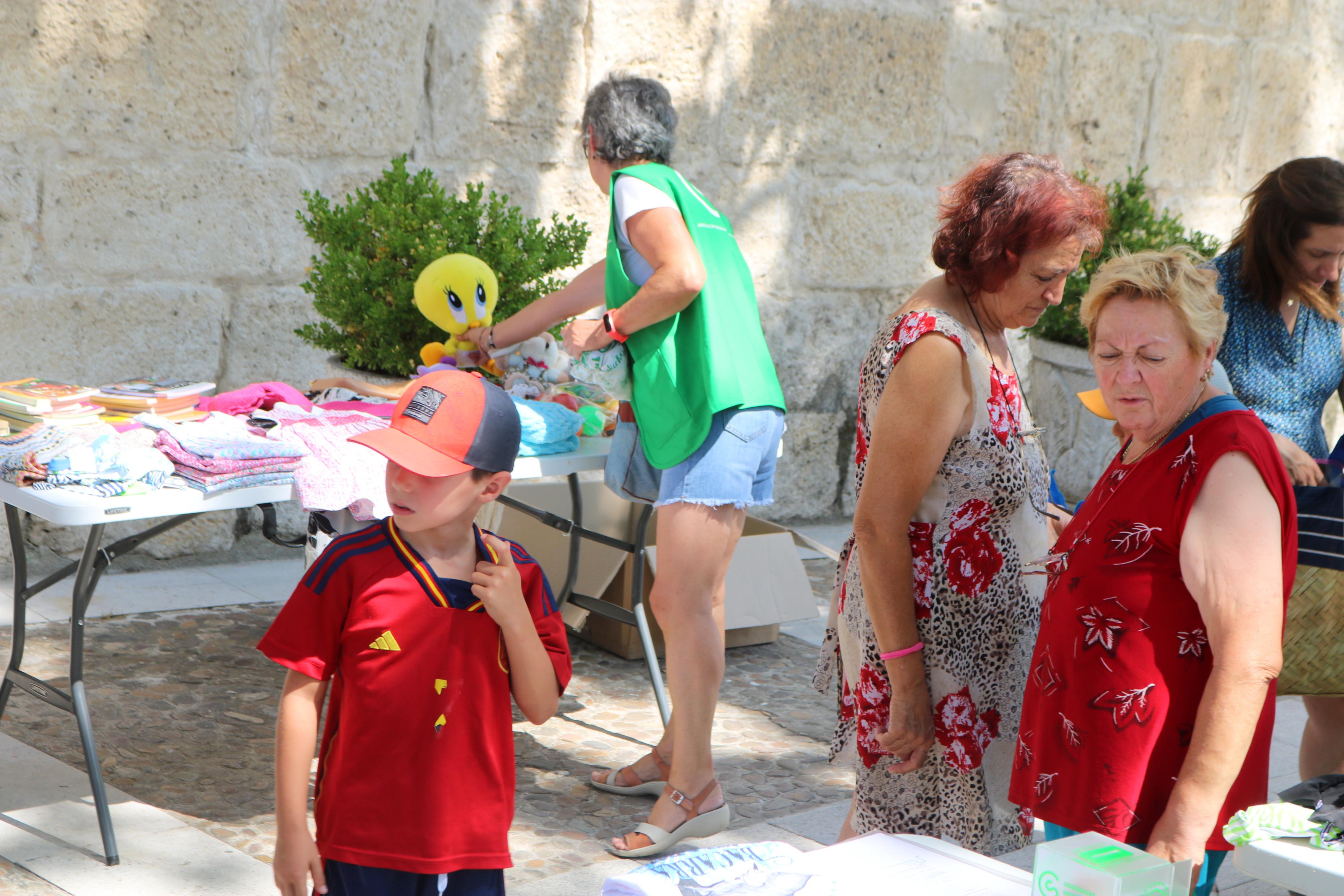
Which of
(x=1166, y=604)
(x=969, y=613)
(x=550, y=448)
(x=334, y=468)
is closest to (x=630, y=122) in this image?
(x=550, y=448)

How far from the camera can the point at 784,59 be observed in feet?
20.9

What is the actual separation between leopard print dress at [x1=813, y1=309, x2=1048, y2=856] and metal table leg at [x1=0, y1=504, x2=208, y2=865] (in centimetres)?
164

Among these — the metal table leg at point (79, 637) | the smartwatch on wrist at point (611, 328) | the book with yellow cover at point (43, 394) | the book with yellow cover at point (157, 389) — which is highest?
the smartwatch on wrist at point (611, 328)

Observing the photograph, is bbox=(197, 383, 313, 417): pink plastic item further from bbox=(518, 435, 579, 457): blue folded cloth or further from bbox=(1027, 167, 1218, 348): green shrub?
bbox=(1027, 167, 1218, 348): green shrub

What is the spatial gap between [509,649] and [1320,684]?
1.74 m

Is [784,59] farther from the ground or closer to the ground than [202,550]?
farther from the ground

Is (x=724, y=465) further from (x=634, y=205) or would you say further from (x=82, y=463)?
(x=82, y=463)

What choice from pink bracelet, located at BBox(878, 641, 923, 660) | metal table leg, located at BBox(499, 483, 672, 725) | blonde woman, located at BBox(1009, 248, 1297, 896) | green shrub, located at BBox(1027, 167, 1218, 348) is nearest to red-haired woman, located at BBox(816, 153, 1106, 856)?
pink bracelet, located at BBox(878, 641, 923, 660)

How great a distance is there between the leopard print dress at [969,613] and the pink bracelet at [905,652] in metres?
0.04

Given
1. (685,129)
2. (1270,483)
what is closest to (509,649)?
(1270,483)

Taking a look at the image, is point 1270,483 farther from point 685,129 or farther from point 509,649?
point 685,129

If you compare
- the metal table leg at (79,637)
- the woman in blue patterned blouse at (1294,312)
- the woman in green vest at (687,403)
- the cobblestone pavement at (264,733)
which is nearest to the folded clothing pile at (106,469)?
the metal table leg at (79,637)

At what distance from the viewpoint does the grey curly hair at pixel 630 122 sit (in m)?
3.29

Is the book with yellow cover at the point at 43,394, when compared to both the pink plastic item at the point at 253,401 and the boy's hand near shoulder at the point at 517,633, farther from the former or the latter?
the boy's hand near shoulder at the point at 517,633
